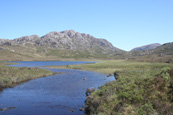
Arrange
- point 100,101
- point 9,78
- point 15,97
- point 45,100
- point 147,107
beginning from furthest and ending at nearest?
point 9,78
point 15,97
point 45,100
point 100,101
point 147,107

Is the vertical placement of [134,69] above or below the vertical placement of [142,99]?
below

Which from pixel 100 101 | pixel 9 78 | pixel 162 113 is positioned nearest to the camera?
pixel 162 113

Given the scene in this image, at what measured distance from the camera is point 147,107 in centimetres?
2130

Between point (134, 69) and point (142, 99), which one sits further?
point (134, 69)

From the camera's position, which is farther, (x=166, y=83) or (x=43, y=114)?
(x=43, y=114)

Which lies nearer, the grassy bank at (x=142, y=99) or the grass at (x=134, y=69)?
the grassy bank at (x=142, y=99)

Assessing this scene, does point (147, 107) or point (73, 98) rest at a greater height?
point (147, 107)

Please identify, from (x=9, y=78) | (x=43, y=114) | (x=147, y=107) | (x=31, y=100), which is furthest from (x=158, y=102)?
(x=9, y=78)

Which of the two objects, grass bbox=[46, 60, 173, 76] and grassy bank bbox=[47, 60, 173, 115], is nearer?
grassy bank bbox=[47, 60, 173, 115]

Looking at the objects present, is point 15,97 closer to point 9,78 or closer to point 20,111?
point 20,111

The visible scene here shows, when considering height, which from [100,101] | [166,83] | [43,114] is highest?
[166,83]

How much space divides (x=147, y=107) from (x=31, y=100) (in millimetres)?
30929

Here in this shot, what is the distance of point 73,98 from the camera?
42531 millimetres

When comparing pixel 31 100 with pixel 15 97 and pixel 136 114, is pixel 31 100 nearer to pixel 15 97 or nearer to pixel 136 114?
pixel 15 97
